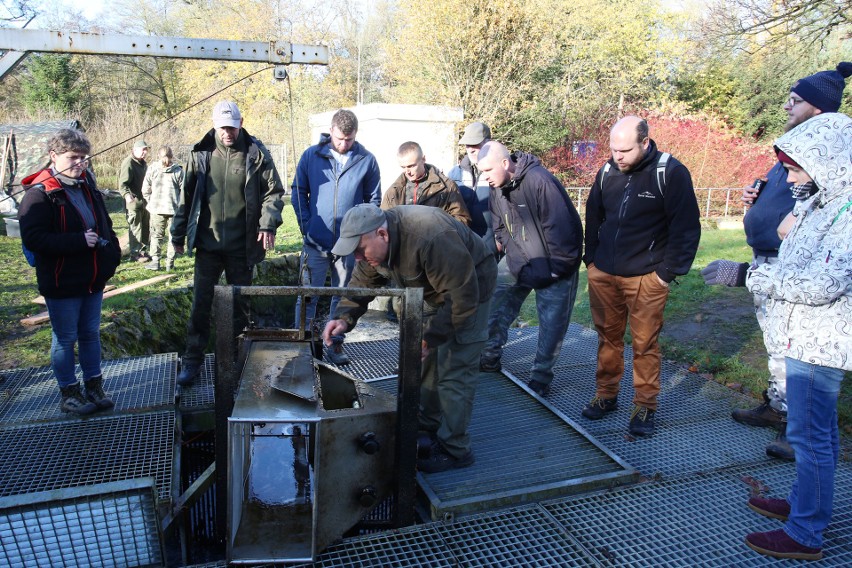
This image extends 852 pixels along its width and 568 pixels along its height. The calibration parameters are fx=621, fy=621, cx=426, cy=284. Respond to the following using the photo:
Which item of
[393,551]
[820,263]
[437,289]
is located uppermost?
[820,263]

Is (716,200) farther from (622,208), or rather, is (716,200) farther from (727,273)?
(727,273)

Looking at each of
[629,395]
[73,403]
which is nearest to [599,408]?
[629,395]

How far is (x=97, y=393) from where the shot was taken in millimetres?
3947

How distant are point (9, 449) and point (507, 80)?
662 inches

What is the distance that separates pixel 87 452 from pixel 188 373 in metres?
1.09

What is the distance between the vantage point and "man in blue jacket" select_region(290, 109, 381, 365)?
512 cm

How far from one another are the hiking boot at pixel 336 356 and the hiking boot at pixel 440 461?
65.6 inches

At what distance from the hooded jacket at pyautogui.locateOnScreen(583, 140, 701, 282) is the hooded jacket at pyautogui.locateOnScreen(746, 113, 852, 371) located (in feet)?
3.10

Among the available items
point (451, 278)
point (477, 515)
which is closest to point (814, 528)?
point (477, 515)

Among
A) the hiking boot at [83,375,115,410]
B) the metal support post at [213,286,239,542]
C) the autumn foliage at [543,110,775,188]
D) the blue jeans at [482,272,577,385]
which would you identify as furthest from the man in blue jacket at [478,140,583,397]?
the autumn foliage at [543,110,775,188]

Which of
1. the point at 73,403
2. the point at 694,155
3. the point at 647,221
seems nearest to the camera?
the point at 647,221

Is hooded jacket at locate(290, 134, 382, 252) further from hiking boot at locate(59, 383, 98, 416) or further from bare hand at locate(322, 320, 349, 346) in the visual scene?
hiking boot at locate(59, 383, 98, 416)

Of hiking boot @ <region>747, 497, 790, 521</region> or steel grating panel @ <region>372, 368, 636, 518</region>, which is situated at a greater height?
hiking boot @ <region>747, 497, 790, 521</region>

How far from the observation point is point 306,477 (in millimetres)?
3160
